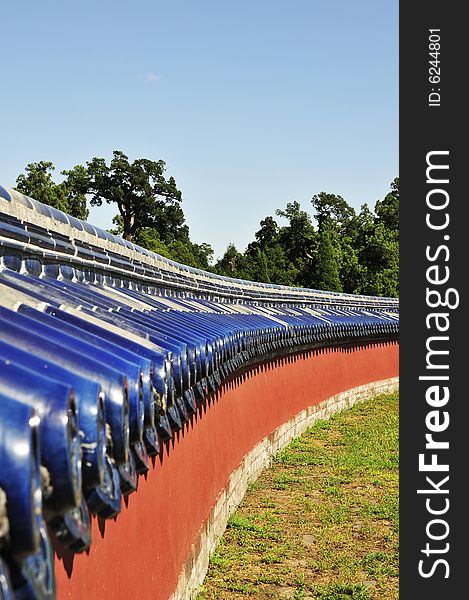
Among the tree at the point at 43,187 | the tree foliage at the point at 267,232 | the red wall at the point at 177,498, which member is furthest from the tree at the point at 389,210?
the red wall at the point at 177,498

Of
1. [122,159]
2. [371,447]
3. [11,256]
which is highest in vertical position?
[122,159]

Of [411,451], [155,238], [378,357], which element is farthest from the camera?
[155,238]

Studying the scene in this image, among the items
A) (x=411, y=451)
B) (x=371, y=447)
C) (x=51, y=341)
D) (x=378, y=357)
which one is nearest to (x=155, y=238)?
(x=378, y=357)

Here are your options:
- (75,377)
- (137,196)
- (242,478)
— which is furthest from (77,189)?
(75,377)

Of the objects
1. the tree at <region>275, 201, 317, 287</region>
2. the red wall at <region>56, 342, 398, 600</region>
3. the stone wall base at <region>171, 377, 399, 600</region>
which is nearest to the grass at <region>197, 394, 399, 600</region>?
the stone wall base at <region>171, 377, 399, 600</region>

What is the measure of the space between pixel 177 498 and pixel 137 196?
6625 cm

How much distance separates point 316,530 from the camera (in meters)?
10.5

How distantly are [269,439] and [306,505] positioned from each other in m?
2.53

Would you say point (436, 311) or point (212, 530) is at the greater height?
point (436, 311)

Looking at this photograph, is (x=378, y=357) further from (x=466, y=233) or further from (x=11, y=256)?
(x=11, y=256)

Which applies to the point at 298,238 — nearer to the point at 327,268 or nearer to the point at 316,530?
the point at 327,268

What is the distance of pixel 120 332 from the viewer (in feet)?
14.6

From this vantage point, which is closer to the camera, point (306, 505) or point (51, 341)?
point (51, 341)

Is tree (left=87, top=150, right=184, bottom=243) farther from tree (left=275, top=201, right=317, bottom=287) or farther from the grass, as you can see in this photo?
the grass
